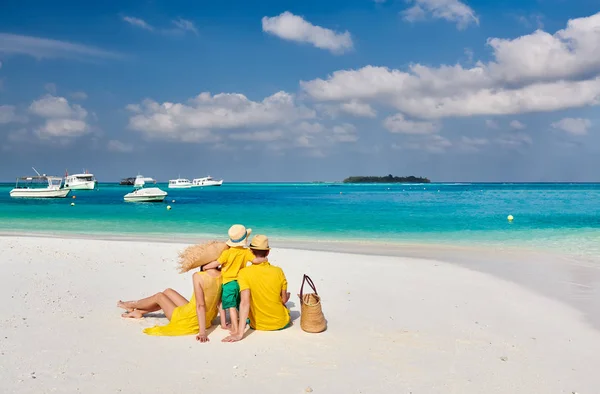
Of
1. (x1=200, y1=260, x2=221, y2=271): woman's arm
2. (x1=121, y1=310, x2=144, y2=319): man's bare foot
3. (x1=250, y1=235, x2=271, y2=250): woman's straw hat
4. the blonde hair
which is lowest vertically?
(x1=121, y1=310, x2=144, y2=319): man's bare foot

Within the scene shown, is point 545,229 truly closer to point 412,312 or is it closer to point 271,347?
point 412,312

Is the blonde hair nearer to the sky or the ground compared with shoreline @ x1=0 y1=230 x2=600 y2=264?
nearer to the sky

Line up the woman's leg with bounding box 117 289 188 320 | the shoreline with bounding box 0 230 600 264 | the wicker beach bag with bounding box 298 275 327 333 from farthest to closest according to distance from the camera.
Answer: the shoreline with bounding box 0 230 600 264 → the woman's leg with bounding box 117 289 188 320 → the wicker beach bag with bounding box 298 275 327 333

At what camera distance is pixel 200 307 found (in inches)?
242

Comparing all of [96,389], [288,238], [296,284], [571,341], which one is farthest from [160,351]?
[288,238]

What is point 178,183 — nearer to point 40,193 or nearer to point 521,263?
point 40,193

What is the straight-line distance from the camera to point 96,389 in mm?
4633

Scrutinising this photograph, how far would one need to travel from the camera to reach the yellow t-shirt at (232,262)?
251 inches

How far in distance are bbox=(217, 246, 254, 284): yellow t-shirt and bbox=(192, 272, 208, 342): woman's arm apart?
0.37 m

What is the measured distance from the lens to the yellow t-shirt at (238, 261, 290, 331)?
6391 mm

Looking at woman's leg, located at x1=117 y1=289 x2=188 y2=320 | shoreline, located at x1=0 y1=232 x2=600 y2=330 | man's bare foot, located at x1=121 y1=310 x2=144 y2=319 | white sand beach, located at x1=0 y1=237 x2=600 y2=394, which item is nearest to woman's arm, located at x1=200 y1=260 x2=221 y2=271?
woman's leg, located at x1=117 y1=289 x2=188 y2=320

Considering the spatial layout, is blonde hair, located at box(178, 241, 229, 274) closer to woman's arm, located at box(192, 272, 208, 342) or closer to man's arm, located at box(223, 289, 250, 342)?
woman's arm, located at box(192, 272, 208, 342)

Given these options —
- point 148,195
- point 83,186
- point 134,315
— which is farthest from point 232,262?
point 83,186

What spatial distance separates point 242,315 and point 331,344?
1207mm
